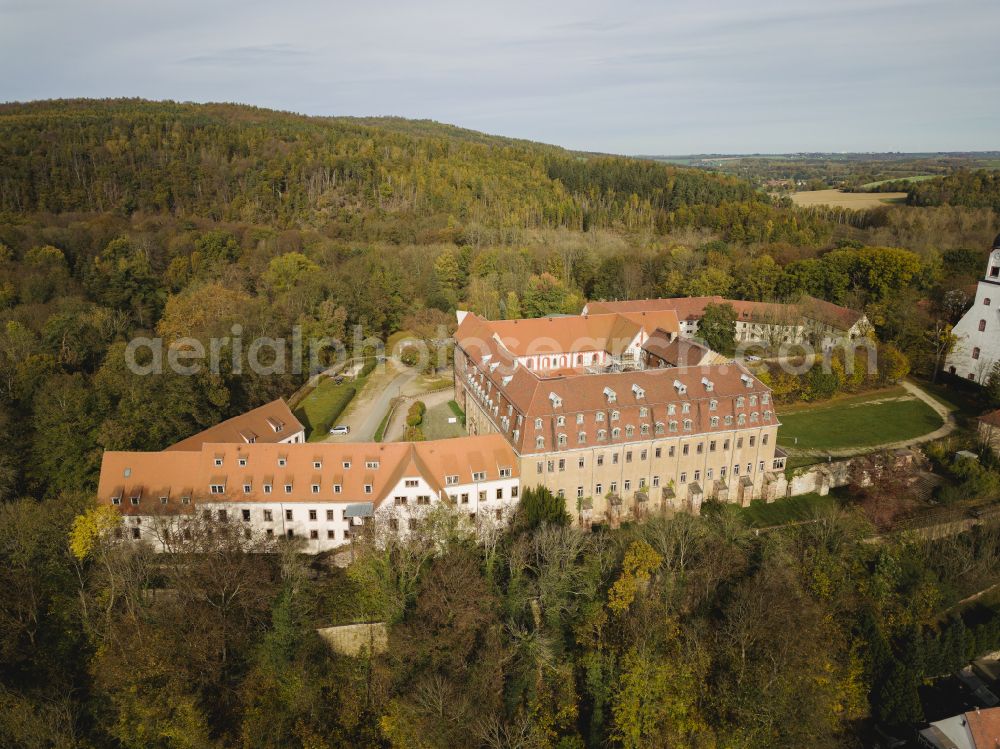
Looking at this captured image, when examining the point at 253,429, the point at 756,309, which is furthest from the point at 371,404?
the point at 756,309

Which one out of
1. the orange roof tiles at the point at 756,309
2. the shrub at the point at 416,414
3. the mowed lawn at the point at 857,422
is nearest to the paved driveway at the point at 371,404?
the shrub at the point at 416,414

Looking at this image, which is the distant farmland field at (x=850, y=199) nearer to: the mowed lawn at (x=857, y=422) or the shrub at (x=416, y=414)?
the mowed lawn at (x=857, y=422)

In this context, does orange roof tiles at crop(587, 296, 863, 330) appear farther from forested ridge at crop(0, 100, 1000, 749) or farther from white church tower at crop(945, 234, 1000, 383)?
white church tower at crop(945, 234, 1000, 383)

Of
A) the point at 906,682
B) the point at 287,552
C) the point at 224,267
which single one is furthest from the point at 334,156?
the point at 906,682

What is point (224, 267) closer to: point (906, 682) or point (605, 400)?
point (605, 400)

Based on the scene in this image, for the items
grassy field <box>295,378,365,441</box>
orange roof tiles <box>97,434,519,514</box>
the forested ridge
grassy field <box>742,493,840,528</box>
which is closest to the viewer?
the forested ridge

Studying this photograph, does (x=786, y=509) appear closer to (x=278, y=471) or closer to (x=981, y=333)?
(x=278, y=471)

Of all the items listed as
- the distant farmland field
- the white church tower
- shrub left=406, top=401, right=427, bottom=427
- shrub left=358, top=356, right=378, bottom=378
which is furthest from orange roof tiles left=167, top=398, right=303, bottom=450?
the distant farmland field
